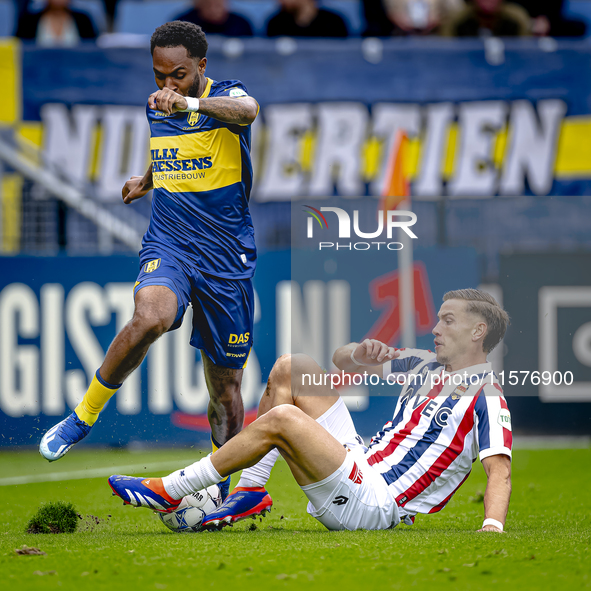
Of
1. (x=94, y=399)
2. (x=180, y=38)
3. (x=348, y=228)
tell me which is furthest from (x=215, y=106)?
(x=94, y=399)

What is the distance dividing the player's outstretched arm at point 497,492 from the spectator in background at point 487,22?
26.0 ft

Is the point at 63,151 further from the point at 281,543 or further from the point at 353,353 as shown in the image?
the point at 281,543

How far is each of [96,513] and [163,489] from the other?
143cm

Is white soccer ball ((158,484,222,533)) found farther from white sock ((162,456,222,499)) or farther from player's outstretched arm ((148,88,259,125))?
player's outstretched arm ((148,88,259,125))

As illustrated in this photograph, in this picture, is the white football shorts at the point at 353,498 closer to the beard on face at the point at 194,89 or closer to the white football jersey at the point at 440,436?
the white football jersey at the point at 440,436

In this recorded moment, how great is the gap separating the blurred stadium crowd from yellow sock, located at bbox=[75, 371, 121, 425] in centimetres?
662

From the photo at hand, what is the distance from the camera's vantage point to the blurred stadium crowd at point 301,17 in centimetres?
1105

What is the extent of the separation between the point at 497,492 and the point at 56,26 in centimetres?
873

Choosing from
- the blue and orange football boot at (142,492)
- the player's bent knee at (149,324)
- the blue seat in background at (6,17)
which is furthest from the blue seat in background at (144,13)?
the blue and orange football boot at (142,492)

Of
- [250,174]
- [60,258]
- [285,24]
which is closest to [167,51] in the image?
[250,174]

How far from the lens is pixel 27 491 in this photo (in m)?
6.70

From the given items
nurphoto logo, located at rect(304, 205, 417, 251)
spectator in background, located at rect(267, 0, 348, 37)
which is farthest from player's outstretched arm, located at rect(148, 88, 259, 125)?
spectator in background, located at rect(267, 0, 348, 37)

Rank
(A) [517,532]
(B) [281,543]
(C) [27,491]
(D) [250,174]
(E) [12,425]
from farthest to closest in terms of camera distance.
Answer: (E) [12,425], (C) [27,491], (D) [250,174], (A) [517,532], (B) [281,543]

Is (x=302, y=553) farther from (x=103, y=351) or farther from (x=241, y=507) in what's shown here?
(x=103, y=351)
